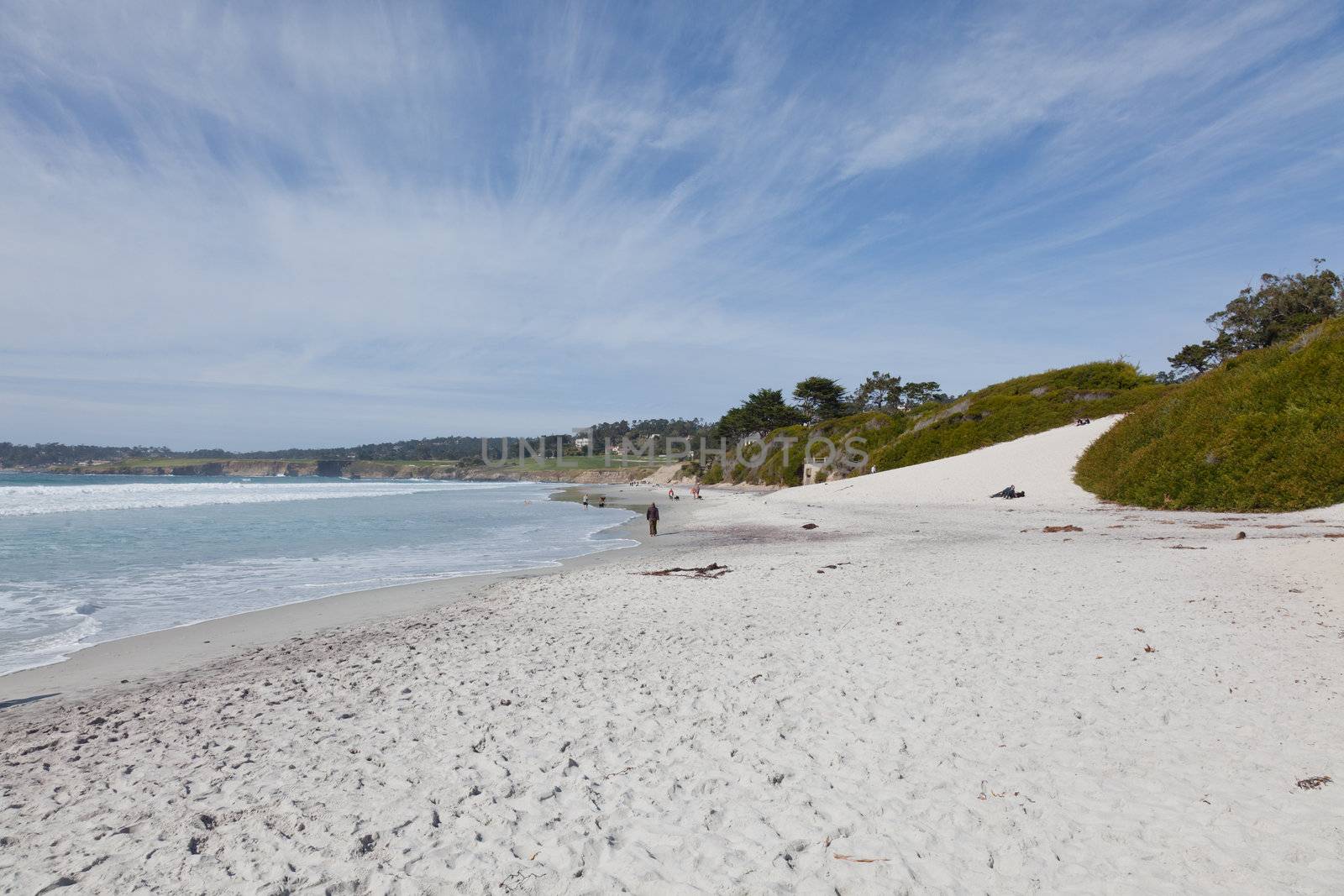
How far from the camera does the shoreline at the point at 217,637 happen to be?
7.53 meters

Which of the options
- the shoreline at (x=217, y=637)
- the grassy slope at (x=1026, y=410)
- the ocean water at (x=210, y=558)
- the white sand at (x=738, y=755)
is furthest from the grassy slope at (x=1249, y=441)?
the shoreline at (x=217, y=637)

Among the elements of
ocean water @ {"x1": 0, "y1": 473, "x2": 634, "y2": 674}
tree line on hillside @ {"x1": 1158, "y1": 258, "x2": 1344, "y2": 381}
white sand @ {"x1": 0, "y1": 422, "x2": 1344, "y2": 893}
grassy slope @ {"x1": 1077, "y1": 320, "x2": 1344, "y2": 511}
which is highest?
tree line on hillside @ {"x1": 1158, "y1": 258, "x2": 1344, "y2": 381}

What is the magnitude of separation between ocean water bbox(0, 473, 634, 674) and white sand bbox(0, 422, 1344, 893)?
13.8ft

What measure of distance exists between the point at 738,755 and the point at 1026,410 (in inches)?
1981

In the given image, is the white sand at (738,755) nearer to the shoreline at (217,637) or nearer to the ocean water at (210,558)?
the shoreline at (217,637)

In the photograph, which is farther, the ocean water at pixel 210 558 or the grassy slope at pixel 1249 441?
the grassy slope at pixel 1249 441

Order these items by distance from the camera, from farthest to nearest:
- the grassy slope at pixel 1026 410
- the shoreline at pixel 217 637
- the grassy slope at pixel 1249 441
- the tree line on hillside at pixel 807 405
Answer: the tree line on hillside at pixel 807 405 → the grassy slope at pixel 1026 410 → the grassy slope at pixel 1249 441 → the shoreline at pixel 217 637

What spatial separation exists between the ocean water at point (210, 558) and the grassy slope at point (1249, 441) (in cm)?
1976

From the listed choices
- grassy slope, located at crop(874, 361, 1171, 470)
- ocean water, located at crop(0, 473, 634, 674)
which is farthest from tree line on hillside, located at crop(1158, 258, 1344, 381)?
ocean water, located at crop(0, 473, 634, 674)

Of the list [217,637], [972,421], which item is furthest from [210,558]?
[972,421]

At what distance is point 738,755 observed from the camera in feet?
16.7

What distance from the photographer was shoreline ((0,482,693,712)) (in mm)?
7534

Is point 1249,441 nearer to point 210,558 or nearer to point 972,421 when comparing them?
point 972,421

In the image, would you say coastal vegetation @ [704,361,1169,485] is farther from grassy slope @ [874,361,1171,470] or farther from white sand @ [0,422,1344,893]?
white sand @ [0,422,1344,893]
